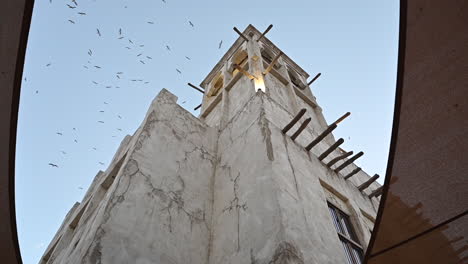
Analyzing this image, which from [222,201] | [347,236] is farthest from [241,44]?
[347,236]

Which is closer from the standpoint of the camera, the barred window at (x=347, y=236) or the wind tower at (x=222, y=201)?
the wind tower at (x=222, y=201)

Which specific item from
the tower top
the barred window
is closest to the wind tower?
the barred window

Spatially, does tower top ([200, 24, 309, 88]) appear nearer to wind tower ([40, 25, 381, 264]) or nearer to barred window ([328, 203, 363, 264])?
wind tower ([40, 25, 381, 264])

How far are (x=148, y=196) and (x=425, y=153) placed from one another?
3.70 metres

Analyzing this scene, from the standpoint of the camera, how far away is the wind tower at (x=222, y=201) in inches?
157

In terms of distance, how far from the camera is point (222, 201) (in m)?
5.44

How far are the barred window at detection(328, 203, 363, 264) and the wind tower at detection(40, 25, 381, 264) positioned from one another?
2cm

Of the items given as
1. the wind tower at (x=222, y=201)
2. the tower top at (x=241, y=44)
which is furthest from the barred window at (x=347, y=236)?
the tower top at (x=241, y=44)

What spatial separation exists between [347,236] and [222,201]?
212cm

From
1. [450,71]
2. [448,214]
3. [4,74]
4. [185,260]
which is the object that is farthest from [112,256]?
[450,71]

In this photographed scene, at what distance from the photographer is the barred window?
16.8 ft

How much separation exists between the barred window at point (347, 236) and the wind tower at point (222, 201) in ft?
0.07

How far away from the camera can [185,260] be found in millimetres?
4348

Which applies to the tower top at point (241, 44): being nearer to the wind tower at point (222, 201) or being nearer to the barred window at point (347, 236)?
the wind tower at point (222, 201)
